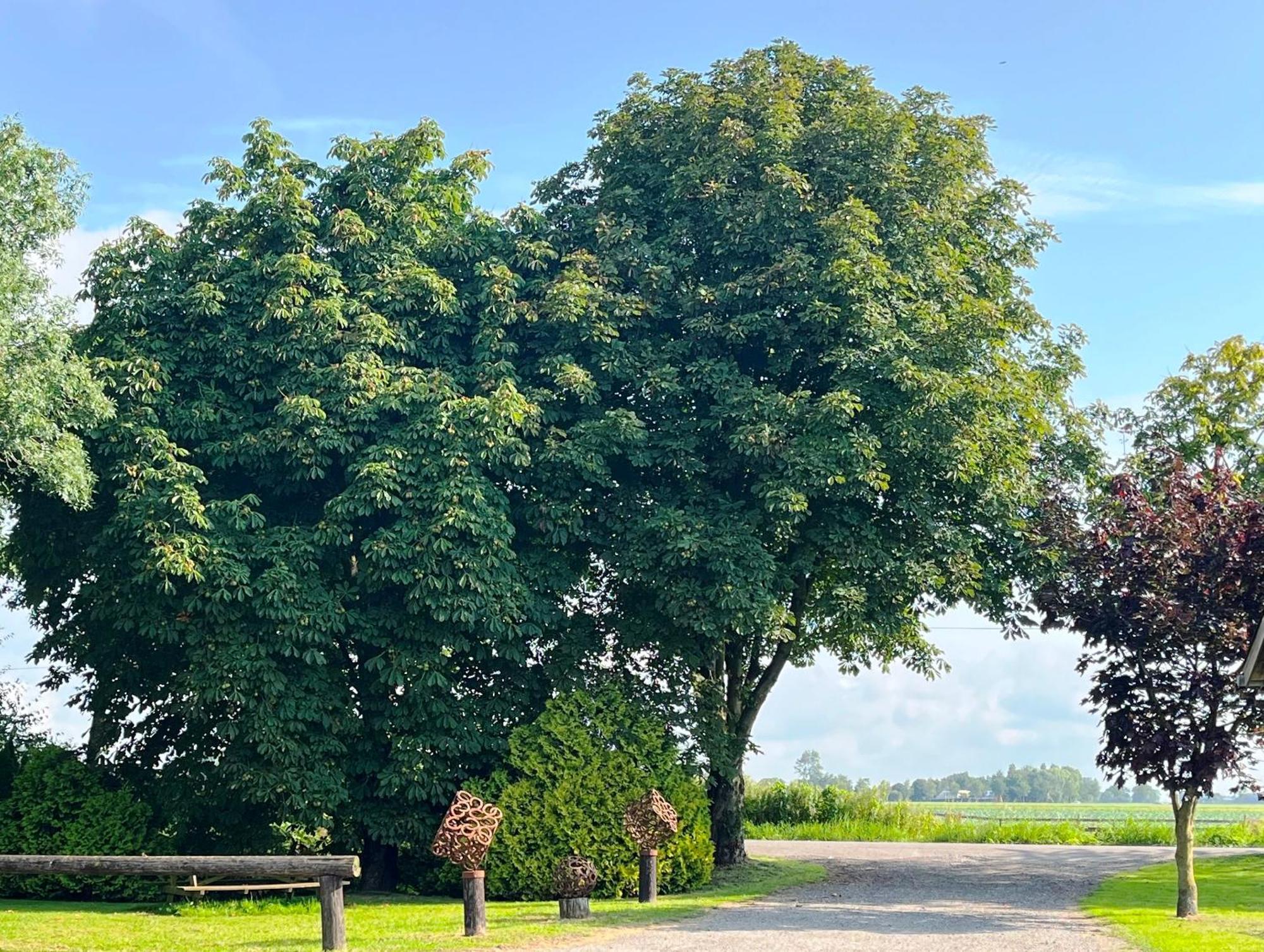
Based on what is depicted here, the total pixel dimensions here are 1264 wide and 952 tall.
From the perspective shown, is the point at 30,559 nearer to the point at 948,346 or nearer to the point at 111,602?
the point at 111,602

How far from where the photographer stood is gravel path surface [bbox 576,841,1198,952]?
1438 centimetres

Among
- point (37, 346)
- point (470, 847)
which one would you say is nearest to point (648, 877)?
point (470, 847)

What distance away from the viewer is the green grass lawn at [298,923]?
564 inches

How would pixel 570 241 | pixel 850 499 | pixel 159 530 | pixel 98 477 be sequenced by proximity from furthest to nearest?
pixel 570 241, pixel 850 499, pixel 98 477, pixel 159 530

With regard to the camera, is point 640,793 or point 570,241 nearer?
point 640,793

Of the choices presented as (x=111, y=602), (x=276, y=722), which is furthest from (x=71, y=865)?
(x=111, y=602)

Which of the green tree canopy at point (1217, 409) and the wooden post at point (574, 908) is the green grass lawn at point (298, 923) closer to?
the wooden post at point (574, 908)

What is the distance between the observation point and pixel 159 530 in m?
19.1

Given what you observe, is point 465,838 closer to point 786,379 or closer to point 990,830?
point 786,379

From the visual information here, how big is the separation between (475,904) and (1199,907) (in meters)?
11.0

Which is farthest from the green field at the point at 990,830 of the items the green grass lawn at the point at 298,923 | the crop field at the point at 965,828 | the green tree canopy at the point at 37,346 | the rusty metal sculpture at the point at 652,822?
the green tree canopy at the point at 37,346

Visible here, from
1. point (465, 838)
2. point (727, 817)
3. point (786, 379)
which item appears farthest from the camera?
point (727, 817)

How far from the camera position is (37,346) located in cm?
1927

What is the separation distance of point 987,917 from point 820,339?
9.67 meters
